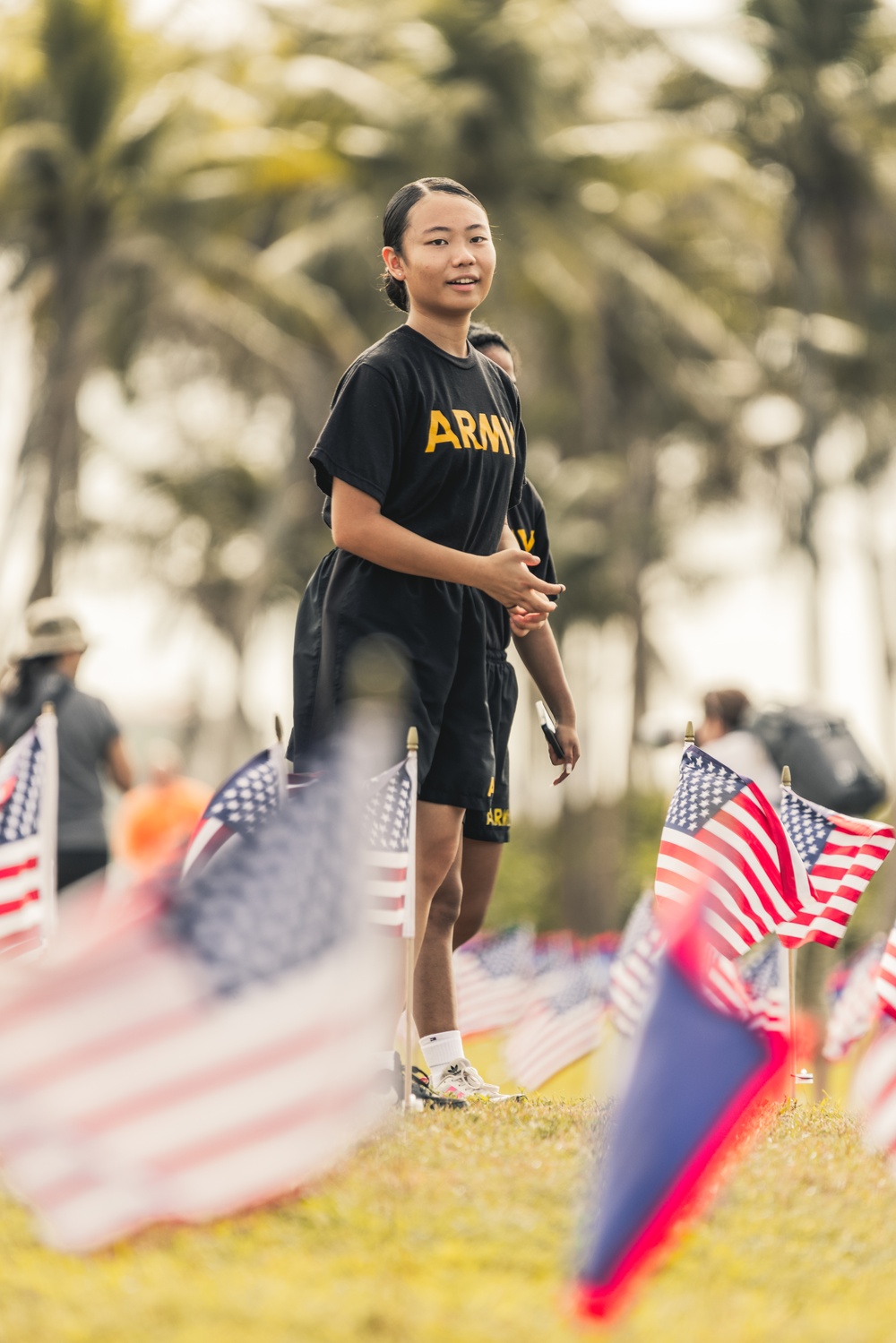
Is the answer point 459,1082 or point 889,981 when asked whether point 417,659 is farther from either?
point 889,981

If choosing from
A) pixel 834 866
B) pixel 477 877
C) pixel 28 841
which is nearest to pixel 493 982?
pixel 28 841

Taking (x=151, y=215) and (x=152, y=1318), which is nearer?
(x=152, y=1318)

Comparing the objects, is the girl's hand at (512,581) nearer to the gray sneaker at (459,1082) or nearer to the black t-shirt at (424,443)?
the black t-shirt at (424,443)

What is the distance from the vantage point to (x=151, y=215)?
80.7 feet

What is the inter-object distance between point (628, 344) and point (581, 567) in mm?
4802

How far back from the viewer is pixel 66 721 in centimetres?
795

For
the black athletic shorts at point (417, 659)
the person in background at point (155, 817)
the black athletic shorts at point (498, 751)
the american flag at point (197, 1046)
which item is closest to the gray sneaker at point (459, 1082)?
the black athletic shorts at point (498, 751)

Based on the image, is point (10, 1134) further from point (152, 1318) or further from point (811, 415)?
point (811, 415)

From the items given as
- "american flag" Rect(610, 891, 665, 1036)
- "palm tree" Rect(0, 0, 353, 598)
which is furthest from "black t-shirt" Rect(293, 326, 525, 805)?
"palm tree" Rect(0, 0, 353, 598)

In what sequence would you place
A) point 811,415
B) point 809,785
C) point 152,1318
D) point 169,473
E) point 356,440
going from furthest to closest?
point 169,473, point 811,415, point 809,785, point 356,440, point 152,1318

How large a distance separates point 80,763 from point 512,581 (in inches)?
157

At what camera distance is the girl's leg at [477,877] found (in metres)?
5.20

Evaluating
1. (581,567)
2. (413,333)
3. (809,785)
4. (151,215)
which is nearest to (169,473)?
(581,567)

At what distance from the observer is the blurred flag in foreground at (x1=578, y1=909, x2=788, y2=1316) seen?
289 centimetres
